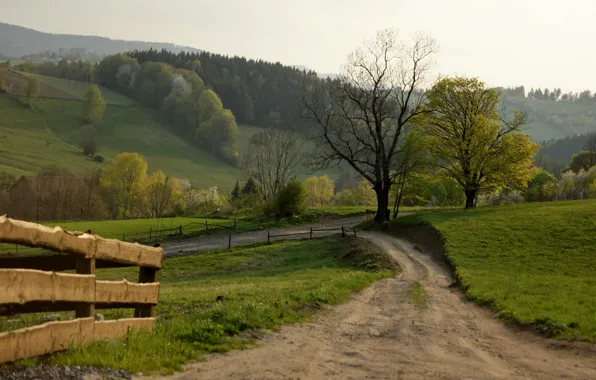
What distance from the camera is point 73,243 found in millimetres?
7289

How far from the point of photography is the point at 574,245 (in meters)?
33.8

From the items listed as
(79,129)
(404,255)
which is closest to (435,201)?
(404,255)

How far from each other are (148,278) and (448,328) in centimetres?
854

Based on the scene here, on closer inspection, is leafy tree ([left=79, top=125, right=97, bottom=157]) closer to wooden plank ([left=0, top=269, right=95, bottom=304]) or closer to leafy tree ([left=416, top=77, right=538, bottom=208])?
leafy tree ([left=416, top=77, right=538, bottom=208])

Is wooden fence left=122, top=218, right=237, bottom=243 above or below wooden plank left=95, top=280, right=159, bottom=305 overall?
below

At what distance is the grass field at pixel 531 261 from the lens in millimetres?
16125

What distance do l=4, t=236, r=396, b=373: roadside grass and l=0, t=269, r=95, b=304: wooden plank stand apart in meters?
0.76

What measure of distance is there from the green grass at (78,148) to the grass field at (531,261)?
11013cm

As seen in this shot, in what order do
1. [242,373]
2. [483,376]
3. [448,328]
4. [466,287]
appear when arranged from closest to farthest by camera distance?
[242,373] → [483,376] → [448,328] → [466,287]

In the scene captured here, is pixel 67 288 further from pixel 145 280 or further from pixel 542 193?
pixel 542 193

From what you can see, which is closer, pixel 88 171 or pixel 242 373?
pixel 242 373

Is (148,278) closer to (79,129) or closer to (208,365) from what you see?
(208,365)

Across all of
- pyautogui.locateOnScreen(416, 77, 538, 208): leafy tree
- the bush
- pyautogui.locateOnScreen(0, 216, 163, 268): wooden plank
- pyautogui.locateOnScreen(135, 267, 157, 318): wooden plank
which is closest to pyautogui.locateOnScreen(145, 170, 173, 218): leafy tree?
the bush

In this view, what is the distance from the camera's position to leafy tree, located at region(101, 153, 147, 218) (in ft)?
355
